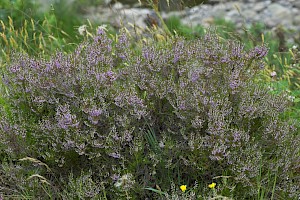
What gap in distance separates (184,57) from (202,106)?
0.43m

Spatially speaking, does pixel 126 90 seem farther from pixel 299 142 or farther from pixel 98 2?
pixel 98 2

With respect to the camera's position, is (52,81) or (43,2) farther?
(43,2)

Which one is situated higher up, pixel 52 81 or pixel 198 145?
pixel 52 81

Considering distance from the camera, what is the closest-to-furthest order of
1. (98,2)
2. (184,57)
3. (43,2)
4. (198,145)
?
(198,145) → (184,57) → (43,2) → (98,2)

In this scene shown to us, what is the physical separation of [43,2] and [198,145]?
429 centimetres

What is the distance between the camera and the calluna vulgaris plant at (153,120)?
2.60 metres

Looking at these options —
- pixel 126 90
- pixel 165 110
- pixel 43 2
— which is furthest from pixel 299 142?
pixel 43 2

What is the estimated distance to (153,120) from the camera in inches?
112

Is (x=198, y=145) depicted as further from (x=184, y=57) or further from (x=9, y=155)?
(x=9, y=155)

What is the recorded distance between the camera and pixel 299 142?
2.87 m

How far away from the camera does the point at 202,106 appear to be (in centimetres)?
266

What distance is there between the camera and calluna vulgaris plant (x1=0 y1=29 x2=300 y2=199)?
2.60 metres

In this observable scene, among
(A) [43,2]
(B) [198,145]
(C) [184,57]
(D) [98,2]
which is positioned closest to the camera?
(B) [198,145]

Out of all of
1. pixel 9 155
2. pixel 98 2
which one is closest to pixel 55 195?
pixel 9 155
